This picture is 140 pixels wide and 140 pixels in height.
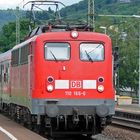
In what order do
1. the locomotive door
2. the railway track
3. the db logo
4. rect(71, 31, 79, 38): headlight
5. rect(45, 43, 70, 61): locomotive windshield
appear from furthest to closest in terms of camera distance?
1. the railway track
2. the locomotive door
3. rect(71, 31, 79, 38): headlight
4. rect(45, 43, 70, 61): locomotive windshield
5. the db logo

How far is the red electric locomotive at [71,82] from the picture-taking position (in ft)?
59.8

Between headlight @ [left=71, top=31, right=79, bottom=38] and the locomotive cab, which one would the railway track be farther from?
headlight @ [left=71, top=31, right=79, bottom=38]

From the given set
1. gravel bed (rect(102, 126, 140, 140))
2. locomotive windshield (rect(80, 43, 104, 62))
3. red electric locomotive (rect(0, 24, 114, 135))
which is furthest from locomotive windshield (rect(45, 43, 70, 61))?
gravel bed (rect(102, 126, 140, 140))

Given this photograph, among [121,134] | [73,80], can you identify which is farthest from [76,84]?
[121,134]

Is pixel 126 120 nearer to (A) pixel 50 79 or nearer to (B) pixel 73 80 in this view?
(B) pixel 73 80

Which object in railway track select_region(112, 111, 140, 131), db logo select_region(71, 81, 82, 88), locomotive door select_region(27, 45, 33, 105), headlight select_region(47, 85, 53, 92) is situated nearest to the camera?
headlight select_region(47, 85, 53, 92)

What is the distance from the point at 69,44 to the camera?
18.6 metres

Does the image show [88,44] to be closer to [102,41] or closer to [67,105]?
[102,41]

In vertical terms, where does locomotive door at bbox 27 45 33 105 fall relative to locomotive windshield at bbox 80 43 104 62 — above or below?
below

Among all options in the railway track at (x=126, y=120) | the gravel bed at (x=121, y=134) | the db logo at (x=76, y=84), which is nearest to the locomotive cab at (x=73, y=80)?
the db logo at (x=76, y=84)

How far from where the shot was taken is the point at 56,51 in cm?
1853

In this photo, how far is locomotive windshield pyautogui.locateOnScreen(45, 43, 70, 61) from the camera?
18.5 m

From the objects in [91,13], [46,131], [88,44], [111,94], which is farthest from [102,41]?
[91,13]

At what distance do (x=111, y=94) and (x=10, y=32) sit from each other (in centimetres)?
8029
